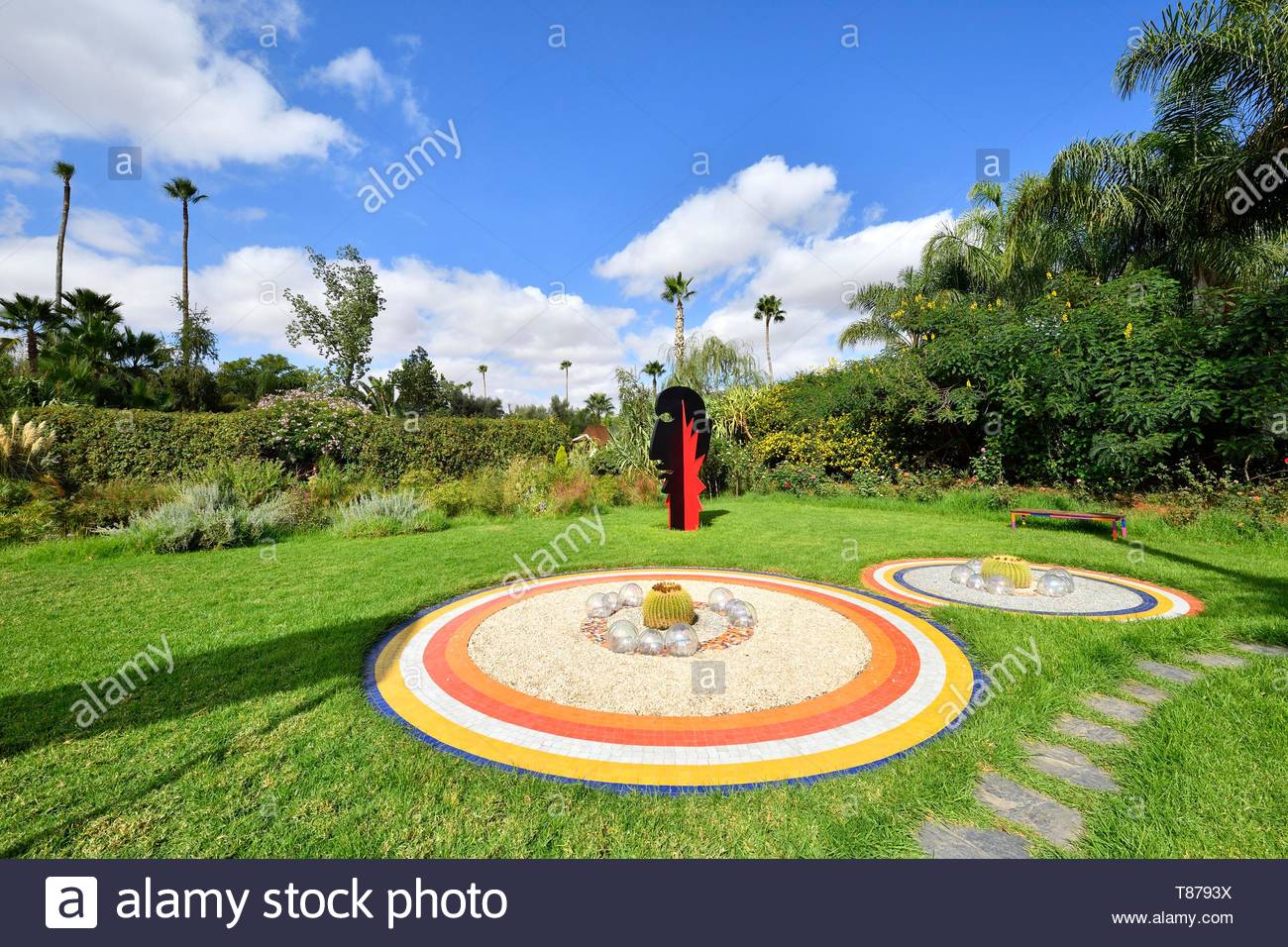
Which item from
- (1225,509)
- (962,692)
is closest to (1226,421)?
(1225,509)

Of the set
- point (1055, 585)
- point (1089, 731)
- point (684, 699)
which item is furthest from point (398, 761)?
point (1055, 585)

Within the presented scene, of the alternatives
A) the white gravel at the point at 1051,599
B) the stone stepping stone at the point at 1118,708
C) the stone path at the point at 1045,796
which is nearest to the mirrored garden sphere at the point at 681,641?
the stone path at the point at 1045,796

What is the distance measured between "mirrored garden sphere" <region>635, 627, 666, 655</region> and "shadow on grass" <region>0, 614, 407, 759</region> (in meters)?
2.41

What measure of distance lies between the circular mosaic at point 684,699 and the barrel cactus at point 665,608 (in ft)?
1.91

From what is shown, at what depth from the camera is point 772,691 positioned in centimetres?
430

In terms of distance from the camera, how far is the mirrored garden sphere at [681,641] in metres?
5.06

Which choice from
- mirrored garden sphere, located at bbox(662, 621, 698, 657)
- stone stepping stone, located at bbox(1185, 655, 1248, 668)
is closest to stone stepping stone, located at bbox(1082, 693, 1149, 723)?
stone stepping stone, located at bbox(1185, 655, 1248, 668)

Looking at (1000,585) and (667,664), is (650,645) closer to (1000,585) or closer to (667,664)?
(667,664)

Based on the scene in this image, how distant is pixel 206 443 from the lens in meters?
12.8

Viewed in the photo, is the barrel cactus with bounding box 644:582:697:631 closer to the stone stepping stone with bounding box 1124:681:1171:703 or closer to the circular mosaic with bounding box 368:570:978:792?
the circular mosaic with bounding box 368:570:978:792

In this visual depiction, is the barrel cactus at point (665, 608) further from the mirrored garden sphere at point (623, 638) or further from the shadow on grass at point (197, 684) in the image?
the shadow on grass at point (197, 684)

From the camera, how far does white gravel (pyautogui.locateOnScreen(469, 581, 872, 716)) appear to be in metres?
4.21

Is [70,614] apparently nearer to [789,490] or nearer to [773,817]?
[773,817]

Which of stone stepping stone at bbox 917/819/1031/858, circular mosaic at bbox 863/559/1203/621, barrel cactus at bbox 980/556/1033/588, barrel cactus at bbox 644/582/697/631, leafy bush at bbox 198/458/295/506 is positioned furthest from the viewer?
leafy bush at bbox 198/458/295/506
